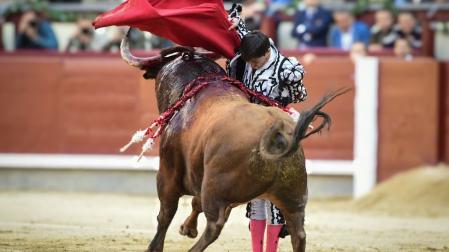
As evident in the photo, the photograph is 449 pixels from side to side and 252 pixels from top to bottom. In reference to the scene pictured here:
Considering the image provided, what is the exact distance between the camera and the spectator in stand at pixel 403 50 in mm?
11266

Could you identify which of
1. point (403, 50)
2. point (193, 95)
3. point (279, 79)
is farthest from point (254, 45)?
point (403, 50)

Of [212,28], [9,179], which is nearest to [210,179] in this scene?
[212,28]

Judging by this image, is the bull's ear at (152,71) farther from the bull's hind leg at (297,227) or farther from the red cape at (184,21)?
the bull's hind leg at (297,227)

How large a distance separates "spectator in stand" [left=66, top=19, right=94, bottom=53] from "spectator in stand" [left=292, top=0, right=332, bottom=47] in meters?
2.24

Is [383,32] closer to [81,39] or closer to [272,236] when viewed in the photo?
[81,39]

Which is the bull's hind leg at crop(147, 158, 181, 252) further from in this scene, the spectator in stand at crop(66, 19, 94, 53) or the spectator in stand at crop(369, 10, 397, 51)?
the spectator in stand at crop(66, 19, 94, 53)

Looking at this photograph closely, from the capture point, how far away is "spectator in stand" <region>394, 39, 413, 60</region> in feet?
37.0

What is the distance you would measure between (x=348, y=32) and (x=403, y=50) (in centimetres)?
69

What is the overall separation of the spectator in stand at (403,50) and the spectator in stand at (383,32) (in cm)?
25

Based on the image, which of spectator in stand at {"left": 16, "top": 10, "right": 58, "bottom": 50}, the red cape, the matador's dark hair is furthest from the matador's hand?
spectator in stand at {"left": 16, "top": 10, "right": 58, "bottom": 50}

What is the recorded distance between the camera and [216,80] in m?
6.26

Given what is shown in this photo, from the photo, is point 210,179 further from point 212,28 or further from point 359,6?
point 359,6

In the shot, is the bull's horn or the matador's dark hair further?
the bull's horn

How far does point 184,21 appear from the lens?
6.43 meters
